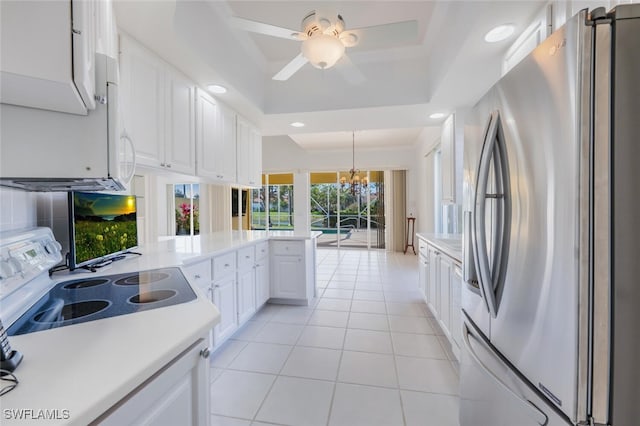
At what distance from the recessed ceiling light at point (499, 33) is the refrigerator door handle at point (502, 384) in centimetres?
185

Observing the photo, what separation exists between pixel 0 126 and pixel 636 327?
1881mm

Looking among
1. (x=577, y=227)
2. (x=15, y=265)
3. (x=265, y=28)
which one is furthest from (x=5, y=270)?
(x=265, y=28)

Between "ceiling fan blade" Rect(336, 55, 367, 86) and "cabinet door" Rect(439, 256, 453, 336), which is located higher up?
"ceiling fan blade" Rect(336, 55, 367, 86)

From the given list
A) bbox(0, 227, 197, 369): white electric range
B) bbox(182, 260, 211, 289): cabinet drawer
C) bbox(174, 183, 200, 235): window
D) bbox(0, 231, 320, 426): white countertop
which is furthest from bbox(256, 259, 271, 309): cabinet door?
bbox(174, 183, 200, 235): window

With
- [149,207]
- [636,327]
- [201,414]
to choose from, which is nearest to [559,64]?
[636,327]

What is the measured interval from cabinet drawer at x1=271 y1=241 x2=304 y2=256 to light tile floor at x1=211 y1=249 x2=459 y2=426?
26.4 inches

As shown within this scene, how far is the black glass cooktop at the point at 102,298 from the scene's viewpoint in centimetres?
87

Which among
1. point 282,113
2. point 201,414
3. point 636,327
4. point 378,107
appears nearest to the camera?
point 636,327

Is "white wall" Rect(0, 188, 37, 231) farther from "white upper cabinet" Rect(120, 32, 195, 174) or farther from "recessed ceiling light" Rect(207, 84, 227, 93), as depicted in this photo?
"recessed ceiling light" Rect(207, 84, 227, 93)

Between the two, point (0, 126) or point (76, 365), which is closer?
point (76, 365)

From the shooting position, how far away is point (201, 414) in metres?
0.89

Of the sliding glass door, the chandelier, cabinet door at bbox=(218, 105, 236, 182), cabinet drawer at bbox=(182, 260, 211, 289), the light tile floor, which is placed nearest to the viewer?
the light tile floor

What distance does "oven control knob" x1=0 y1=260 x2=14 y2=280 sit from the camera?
858 mm

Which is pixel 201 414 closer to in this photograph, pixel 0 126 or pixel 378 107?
pixel 0 126
